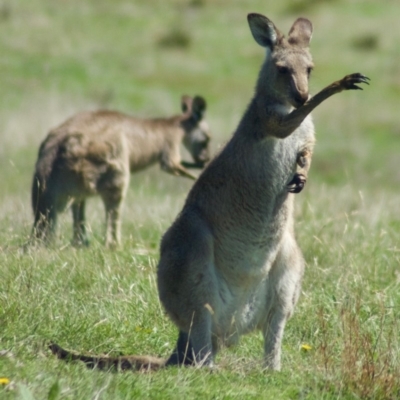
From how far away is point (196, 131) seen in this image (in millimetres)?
12219

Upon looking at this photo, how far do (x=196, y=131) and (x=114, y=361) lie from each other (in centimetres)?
736

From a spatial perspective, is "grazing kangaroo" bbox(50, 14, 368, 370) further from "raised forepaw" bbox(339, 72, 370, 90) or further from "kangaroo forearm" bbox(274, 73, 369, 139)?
"raised forepaw" bbox(339, 72, 370, 90)

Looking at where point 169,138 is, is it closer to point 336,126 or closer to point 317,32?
point 336,126

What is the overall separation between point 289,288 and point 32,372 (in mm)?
1741

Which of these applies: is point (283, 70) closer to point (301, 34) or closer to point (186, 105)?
point (301, 34)

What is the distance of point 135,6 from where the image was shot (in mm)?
33781

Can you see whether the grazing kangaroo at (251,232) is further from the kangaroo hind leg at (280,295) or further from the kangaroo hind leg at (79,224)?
the kangaroo hind leg at (79,224)

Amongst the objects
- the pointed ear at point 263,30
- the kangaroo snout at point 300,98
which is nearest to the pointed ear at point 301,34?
the pointed ear at point 263,30

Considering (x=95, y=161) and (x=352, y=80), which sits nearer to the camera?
(x=352, y=80)

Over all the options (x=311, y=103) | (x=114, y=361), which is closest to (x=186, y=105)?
(x=311, y=103)

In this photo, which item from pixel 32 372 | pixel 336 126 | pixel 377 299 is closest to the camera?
pixel 32 372

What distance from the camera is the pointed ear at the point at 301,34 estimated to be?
18.5ft

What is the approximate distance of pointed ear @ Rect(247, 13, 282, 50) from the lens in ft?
18.1

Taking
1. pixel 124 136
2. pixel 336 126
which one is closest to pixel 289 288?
pixel 124 136
